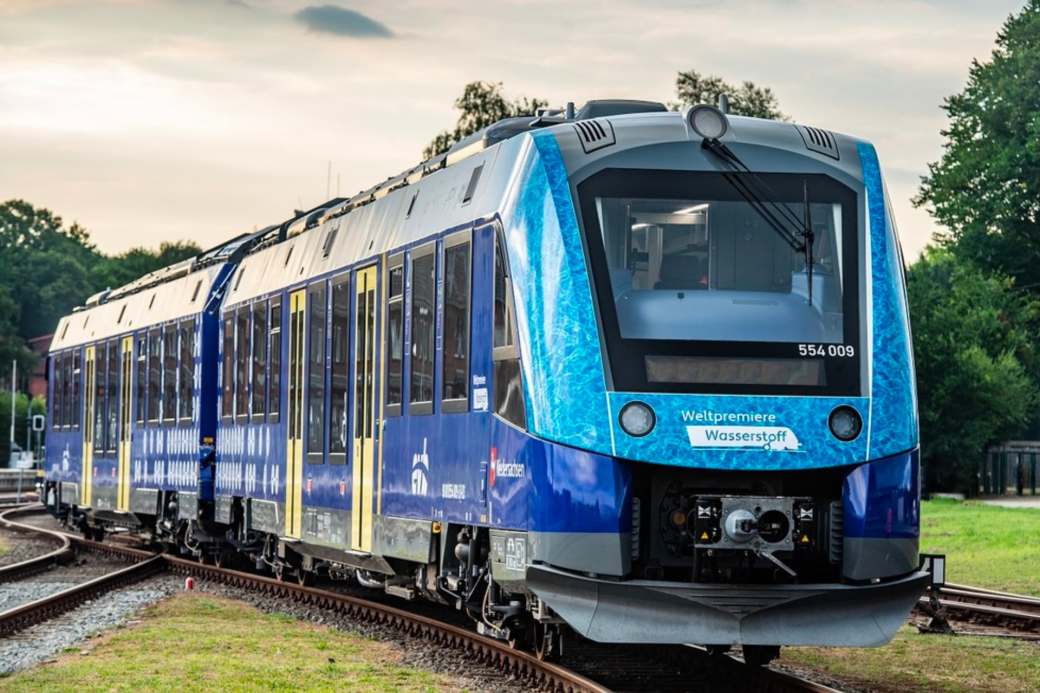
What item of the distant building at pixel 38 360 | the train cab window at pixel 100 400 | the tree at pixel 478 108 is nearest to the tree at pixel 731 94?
the tree at pixel 478 108

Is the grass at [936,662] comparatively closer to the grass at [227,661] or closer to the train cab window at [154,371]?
the grass at [227,661]

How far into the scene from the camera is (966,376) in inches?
2327

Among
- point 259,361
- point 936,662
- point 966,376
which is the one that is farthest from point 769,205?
point 966,376

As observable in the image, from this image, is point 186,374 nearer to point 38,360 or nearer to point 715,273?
point 715,273

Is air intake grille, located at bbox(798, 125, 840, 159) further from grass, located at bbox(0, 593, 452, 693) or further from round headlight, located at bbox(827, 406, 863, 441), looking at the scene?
grass, located at bbox(0, 593, 452, 693)

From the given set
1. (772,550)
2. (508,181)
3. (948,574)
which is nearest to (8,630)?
(508,181)

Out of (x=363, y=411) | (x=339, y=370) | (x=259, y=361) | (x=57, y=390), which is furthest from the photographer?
(x=57, y=390)

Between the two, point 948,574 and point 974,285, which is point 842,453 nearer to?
point 948,574

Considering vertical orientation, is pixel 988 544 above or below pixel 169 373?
below

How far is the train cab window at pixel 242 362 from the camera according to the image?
2138cm

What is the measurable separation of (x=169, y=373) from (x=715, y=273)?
48.3 feet

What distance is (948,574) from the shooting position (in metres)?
26.2

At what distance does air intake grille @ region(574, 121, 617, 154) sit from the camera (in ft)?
40.6

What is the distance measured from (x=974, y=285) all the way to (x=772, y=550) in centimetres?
5430
